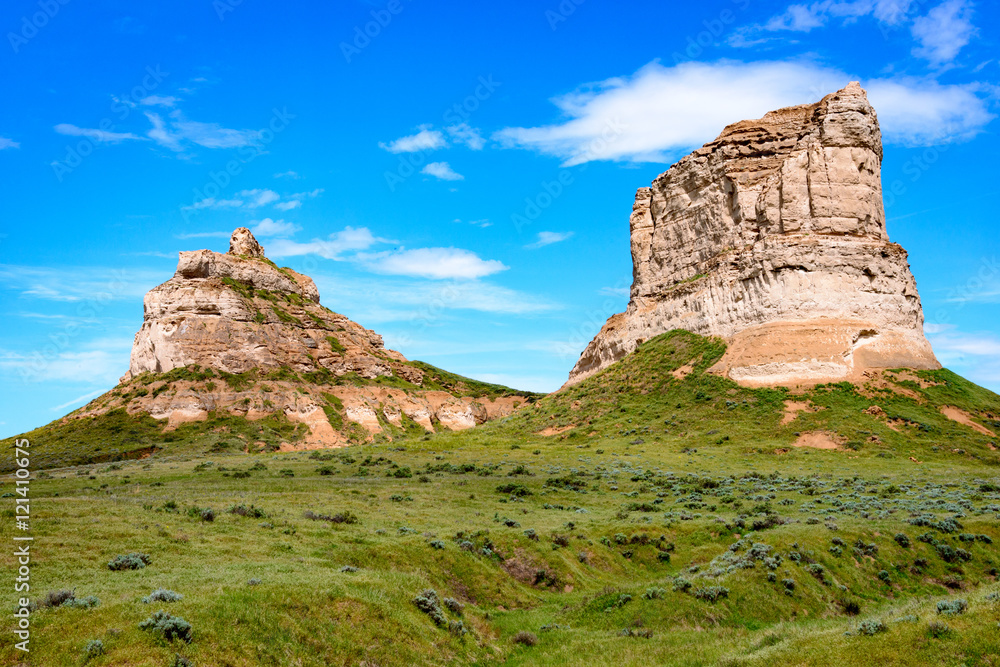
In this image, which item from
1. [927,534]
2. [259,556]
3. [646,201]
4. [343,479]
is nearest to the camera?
[259,556]

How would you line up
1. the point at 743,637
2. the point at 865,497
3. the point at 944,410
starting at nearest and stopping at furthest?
the point at 743,637, the point at 865,497, the point at 944,410

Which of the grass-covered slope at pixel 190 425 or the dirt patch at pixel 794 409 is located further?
the grass-covered slope at pixel 190 425

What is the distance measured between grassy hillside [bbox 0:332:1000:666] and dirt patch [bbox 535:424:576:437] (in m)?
17.6

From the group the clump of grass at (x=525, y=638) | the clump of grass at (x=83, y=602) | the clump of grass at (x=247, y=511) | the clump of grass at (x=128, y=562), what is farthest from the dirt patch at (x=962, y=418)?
the clump of grass at (x=83, y=602)

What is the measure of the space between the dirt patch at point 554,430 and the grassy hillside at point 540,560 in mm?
17561

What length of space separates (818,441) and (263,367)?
7537 cm

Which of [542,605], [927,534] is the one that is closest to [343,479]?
[542,605]

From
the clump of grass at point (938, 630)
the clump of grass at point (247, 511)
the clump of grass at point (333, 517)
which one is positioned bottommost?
the clump of grass at point (938, 630)

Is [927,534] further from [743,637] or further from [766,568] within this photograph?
[743,637]

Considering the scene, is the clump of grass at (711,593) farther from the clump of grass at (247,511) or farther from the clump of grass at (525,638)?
the clump of grass at (247,511)

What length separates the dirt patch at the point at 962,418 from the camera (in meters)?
54.0

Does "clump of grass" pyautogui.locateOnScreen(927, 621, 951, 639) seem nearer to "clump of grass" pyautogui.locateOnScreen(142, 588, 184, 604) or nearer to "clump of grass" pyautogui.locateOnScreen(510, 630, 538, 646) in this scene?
"clump of grass" pyautogui.locateOnScreen(510, 630, 538, 646)

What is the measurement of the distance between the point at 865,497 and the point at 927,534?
898 cm

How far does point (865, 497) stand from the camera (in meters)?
34.5
